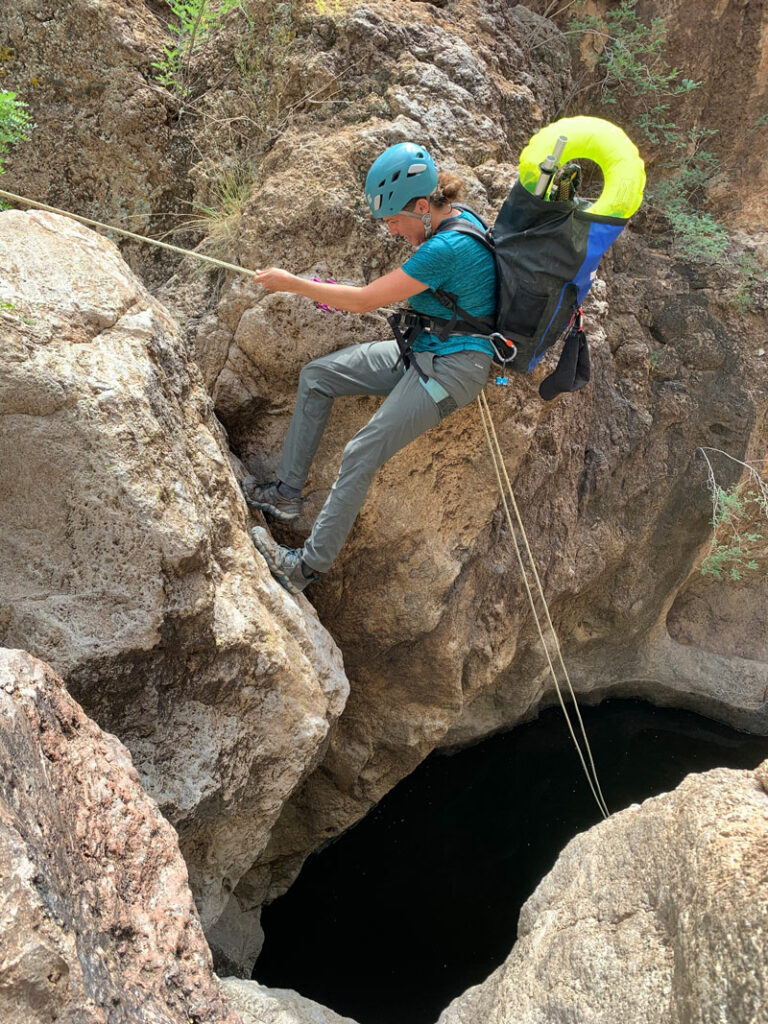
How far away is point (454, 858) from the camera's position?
626 centimetres

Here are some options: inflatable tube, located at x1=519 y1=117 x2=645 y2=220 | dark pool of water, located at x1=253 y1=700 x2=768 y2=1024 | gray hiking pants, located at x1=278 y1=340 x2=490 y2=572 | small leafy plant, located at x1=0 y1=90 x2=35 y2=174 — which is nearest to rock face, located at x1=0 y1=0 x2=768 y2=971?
small leafy plant, located at x1=0 y1=90 x2=35 y2=174

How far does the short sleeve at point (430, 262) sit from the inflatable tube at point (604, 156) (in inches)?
19.3

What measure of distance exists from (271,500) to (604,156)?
7.36 ft

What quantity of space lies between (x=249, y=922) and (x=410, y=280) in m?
4.11

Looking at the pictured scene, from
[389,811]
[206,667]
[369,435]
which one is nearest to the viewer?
[206,667]

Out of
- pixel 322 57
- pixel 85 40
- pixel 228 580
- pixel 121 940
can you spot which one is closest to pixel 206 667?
pixel 228 580

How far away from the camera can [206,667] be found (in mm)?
3174

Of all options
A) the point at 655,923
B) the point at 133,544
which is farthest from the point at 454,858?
the point at 133,544

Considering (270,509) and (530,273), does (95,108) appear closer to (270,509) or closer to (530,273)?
(270,509)

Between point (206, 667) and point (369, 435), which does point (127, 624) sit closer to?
point (206, 667)

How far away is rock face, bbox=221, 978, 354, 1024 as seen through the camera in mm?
3090

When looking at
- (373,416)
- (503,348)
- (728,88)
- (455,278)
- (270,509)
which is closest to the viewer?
(455,278)

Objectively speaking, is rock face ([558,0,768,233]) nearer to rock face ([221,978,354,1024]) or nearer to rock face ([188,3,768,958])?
rock face ([188,3,768,958])

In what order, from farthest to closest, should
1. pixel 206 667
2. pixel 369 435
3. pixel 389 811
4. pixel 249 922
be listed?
pixel 389 811, pixel 249 922, pixel 369 435, pixel 206 667
